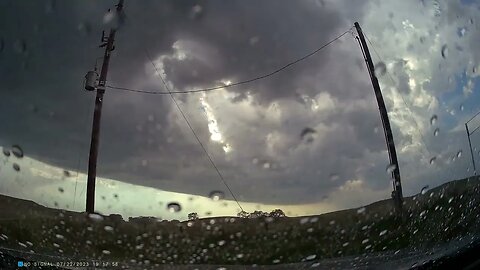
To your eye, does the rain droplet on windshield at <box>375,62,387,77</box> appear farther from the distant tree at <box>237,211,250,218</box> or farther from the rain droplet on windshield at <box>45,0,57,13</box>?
the rain droplet on windshield at <box>45,0,57,13</box>

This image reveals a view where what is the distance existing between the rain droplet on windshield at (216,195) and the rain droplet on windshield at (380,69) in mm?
1325

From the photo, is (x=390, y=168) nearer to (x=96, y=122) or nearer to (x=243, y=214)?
(x=243, y=214)

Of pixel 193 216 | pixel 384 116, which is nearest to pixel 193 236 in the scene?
pixel 193 216

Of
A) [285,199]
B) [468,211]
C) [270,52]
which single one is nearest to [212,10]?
[270,52]

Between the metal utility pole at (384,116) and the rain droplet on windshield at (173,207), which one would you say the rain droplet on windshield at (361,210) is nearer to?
the metal utility pole at (384,116)

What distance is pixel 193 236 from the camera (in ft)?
8.89

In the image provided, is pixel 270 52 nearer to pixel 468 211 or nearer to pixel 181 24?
pixel 181 24

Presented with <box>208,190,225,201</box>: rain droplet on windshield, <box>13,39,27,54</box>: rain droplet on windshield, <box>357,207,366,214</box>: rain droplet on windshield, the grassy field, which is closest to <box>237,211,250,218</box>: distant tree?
the grassy field

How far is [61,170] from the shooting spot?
277 centimetres

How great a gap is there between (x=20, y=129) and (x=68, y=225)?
62 cm

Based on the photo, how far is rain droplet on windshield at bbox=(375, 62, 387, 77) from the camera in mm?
3179

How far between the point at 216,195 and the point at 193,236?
266mm

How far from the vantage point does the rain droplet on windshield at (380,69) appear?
10.4 ft

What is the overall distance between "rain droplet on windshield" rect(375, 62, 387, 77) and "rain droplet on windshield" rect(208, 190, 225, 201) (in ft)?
4.35
